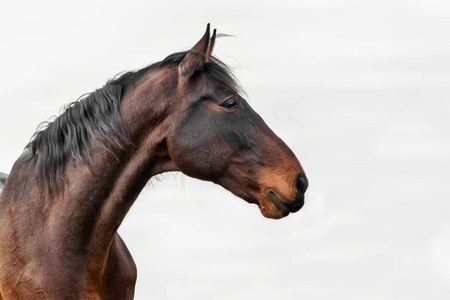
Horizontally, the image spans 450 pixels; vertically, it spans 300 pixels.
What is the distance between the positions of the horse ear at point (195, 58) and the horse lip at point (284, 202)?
123cm

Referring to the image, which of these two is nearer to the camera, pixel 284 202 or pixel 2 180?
pixel 284 202

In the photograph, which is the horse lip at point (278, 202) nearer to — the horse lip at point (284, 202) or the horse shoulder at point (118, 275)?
the horse lip at point (284, 202)

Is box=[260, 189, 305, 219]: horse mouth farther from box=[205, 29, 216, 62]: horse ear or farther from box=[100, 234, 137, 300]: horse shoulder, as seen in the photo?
box=[100, 234, 137, 300]: horse shoulder

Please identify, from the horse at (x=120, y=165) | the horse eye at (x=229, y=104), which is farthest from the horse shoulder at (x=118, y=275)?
the horse eye at (x=229, y=104)

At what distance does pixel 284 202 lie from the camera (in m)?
6.33

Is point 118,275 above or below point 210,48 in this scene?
below

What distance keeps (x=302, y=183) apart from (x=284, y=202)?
217mm

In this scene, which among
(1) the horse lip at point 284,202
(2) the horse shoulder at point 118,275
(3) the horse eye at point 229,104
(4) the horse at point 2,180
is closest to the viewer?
(1) the horse lip at point 284,202

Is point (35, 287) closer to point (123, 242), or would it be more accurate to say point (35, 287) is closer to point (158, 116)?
point (123, 242)

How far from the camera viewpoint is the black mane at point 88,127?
663 cm

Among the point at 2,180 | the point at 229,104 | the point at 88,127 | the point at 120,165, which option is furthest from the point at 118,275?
the point at 2,180

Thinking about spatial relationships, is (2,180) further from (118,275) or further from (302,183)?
(302,183)

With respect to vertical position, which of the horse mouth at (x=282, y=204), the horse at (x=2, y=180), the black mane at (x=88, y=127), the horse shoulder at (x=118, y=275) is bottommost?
the horse shoulder at (x=118, y=275)

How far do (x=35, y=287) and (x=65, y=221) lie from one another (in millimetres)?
604
